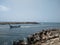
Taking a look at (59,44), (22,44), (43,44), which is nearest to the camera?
(59,44)

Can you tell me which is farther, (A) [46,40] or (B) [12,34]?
(B) [12,34]

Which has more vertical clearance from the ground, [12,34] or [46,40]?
[46,40]

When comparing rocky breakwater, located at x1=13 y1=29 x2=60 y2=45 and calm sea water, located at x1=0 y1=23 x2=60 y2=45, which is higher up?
rocky breakwater, located at x1=13 y1=29 x2=60 y2=45

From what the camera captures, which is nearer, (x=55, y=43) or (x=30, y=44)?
(x=55, y=43)

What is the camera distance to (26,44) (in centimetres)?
429

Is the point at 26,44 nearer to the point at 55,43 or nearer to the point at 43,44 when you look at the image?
the point at 43,44

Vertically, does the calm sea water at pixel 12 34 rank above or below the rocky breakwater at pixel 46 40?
below

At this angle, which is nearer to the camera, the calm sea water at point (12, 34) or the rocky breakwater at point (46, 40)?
the rocky breakwater at point (46, 40)

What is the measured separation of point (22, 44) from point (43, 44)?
0.89 metres

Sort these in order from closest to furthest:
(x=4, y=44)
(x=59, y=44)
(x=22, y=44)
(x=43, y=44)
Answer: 1. (x=59, y=44)
2. (x=43, y=44)
3. (x=22, y=44)
4. (x=4, y=44)

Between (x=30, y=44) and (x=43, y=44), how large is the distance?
0.84 metres

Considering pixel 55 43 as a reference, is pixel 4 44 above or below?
below

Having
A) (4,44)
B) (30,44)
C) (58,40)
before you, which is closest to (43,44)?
(58,40)

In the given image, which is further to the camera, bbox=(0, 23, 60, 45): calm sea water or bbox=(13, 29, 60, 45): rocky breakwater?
bbox=(0, 23, 60, 45): calm sea water
